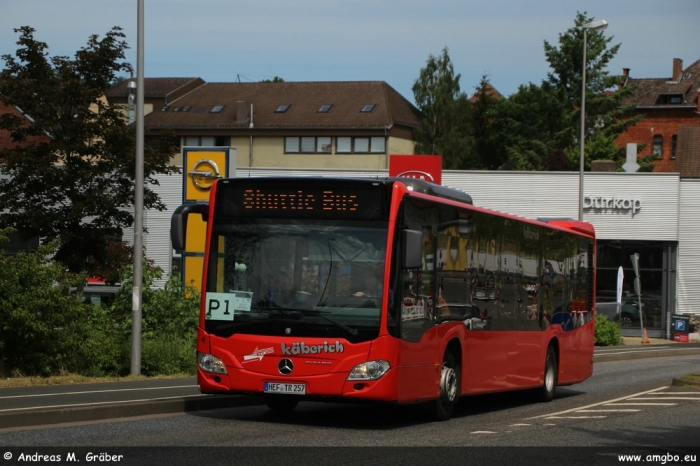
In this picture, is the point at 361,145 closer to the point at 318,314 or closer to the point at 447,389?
the point at 447,389

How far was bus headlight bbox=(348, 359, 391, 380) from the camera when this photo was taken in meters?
12.3

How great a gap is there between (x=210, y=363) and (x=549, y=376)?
7.79 m

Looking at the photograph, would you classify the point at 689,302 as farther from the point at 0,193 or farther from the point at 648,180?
the point at 0,193

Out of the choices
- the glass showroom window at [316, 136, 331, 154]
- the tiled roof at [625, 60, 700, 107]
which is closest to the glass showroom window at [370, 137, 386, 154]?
the glass showroom window at [316, 136, 331, 154]

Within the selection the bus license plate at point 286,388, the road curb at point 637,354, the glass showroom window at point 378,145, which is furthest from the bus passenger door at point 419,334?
the glass showroom window at point 378,145

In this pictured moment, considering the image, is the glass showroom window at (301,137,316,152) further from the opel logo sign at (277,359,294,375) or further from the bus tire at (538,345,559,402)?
the opel logo sign at (277,359,294,375)

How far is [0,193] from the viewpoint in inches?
1196

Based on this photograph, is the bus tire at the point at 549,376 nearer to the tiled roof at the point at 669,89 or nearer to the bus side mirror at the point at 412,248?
the bus side mirror at the point at 412,248

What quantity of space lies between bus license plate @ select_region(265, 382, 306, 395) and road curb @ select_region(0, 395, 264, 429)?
189 cm

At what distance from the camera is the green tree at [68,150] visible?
29172 millimetres

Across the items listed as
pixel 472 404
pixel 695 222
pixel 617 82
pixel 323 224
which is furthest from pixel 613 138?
pixel 323 224

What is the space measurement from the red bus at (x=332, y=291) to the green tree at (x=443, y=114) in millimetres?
72690

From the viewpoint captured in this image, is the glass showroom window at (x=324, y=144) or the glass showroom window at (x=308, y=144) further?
the glass showroom window at (x=308, y=144)

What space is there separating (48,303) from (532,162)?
63948 millimetres
